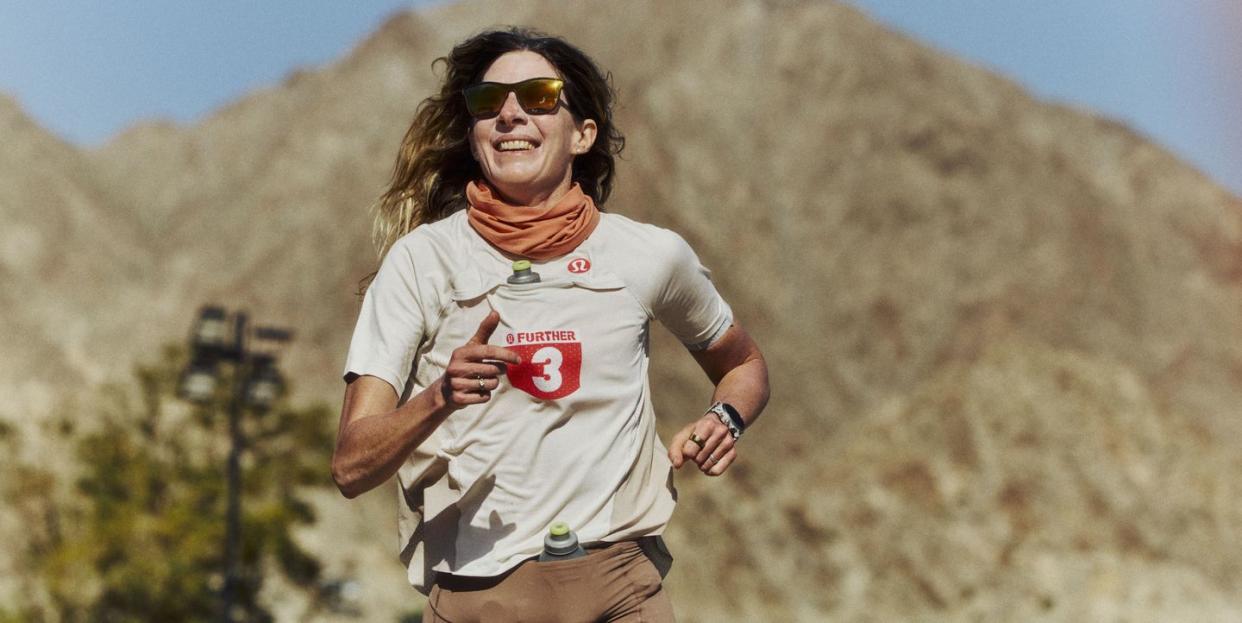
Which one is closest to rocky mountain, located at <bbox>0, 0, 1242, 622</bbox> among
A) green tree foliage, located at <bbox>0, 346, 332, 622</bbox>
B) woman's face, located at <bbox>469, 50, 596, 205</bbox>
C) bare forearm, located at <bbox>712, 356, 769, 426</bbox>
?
green tree foliage, located at <bbox>0, 346, 332, 622</bbox>

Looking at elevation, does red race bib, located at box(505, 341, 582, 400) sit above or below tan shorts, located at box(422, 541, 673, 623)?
above

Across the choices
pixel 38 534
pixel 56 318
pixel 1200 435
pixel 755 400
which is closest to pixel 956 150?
pixel 1200 435

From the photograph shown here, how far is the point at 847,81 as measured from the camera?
75.1m

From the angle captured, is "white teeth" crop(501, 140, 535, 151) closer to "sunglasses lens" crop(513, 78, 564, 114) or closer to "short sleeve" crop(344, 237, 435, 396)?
"sunglasses lens" crop(513, 78, 564, 114)

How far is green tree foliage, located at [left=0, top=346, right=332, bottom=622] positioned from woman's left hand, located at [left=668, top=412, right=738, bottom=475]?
85.3 ft

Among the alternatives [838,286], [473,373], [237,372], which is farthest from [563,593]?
[838,286]

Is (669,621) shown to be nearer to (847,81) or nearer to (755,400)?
(755,400)

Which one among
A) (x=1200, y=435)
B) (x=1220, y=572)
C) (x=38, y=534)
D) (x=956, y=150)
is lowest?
(x=38, y=534)

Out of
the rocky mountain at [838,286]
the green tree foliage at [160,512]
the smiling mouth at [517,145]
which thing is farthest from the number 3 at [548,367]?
the rocky mountain at [838,286]

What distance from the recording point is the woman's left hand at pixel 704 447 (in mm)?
3369

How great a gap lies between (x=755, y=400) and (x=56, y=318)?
62.8 m

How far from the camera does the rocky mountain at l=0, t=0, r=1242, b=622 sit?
56.6 meters

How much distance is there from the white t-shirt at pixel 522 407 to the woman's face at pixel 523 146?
0.18 meters

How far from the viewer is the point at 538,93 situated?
3.66 meters
